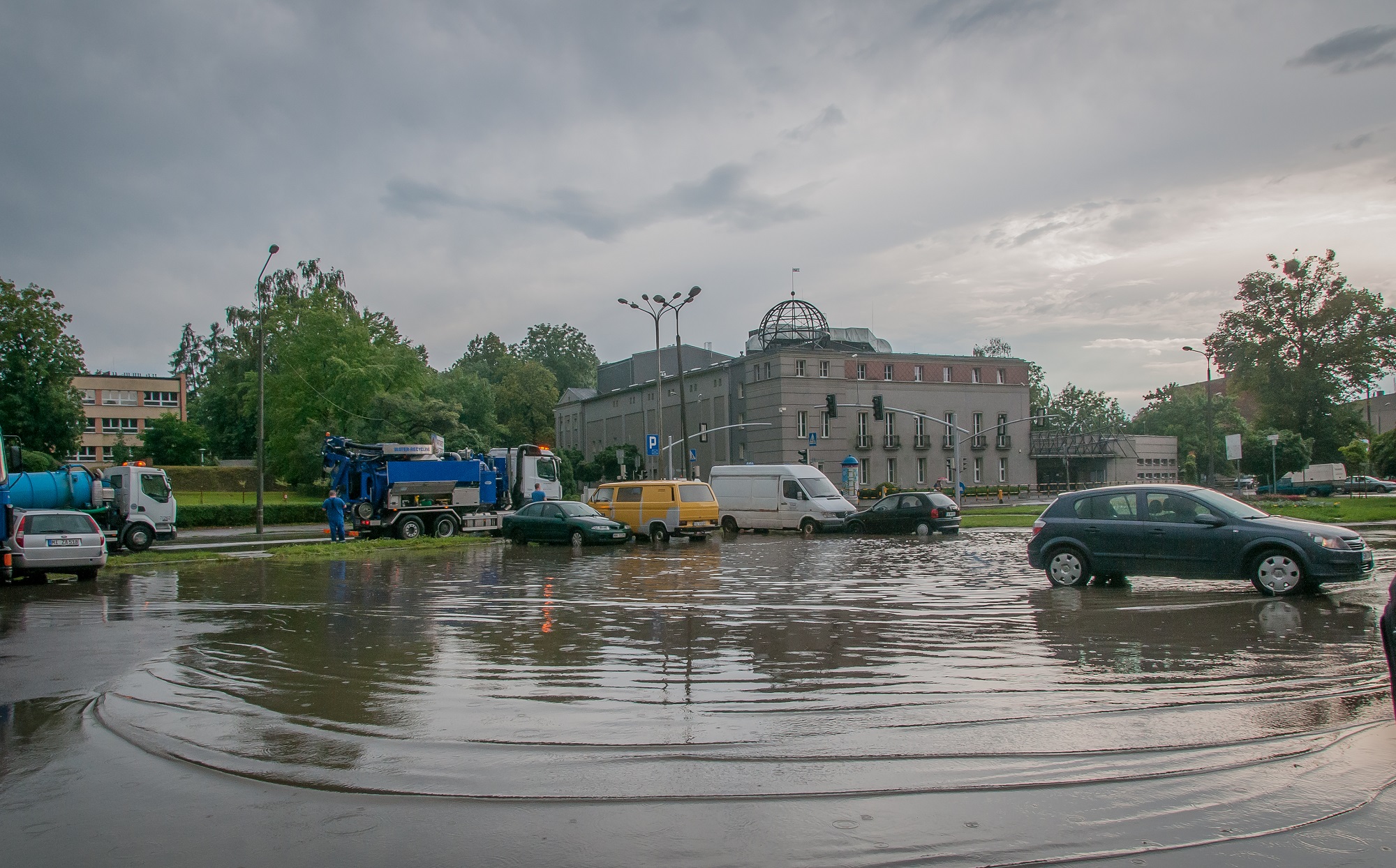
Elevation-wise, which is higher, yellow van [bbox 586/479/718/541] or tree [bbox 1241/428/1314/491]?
tree [bbox 1241/428/1314/491]

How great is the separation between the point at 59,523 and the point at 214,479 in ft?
192

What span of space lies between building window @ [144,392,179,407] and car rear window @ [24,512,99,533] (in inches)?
3667

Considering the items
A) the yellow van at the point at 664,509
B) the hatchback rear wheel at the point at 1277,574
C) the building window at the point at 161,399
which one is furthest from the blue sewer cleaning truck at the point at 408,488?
the building window at the point at 161,399

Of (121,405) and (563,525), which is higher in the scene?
(121,405)

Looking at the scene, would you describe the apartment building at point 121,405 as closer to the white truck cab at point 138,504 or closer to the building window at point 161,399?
the building window at point 161,399

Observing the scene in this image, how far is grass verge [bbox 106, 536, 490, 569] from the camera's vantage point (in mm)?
23547

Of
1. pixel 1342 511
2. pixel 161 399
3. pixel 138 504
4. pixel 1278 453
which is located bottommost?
pixel 1342 511

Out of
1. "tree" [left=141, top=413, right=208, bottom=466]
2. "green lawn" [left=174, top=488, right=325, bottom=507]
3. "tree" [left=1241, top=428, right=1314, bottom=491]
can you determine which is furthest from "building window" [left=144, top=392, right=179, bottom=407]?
"tree" [left=1241, top=428, right=1314, bottom=491]

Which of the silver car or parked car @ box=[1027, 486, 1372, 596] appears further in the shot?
the silver car

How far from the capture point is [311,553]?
24.8m

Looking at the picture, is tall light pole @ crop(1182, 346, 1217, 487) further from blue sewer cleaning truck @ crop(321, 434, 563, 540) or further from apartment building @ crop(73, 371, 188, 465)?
apartment building @ crop(73, 371, 188, 465)

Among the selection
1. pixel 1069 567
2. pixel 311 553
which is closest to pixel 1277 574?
pixel 1069 567

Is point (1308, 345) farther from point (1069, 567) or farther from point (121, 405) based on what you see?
point (121, 405)

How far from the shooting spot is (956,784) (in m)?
5.14
